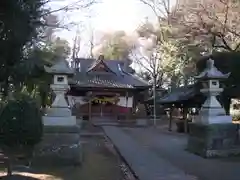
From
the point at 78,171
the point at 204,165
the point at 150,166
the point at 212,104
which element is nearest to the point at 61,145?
the point at 78,171

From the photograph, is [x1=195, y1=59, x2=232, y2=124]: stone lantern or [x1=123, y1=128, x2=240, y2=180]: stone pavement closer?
[x1=123, y1=128, x2=240, y2=180]: stone pavement

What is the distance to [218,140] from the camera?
1304 cm

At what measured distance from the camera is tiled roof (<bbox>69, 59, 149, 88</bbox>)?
35438mm

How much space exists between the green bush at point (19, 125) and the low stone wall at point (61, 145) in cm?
351

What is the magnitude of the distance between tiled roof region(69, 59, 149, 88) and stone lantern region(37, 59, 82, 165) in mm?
21912

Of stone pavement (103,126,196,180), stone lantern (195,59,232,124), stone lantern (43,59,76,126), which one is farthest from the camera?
stone lantern (195,59,232,124)

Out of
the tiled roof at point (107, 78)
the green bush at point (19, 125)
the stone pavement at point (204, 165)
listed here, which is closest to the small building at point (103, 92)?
the tiled roof at point (107, 78)

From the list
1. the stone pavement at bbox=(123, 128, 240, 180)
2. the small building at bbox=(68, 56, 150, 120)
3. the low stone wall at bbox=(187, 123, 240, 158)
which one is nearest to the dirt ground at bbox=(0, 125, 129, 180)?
the stone pavement at bbox=(123, 128, 240, 180)

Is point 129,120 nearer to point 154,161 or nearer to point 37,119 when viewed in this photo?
point 154,161

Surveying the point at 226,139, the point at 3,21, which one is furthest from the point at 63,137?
the point at 226,139

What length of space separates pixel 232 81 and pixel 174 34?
6424 millimetres

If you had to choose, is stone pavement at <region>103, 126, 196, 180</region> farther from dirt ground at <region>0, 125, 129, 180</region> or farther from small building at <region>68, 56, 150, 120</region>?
small building at <region>68, 56, 150, 120</region>

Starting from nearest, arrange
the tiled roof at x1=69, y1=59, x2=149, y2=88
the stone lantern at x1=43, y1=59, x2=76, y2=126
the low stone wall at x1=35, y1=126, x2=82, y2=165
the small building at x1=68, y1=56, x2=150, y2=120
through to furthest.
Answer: the low stone wall at x1=35, y1=126, x2=82, y2=165
the stone lantern at x1=43, y1=59, x2=76, y2=126
the small building at x1=68, y1=56, x2=150, y2=120
the tiled roof at x1=69, y1=59, x2=149, y2=88

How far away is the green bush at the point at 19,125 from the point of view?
25.6 feet
